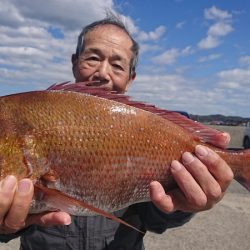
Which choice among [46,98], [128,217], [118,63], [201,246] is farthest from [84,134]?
[201,246]

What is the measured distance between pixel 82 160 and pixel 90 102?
38 cm

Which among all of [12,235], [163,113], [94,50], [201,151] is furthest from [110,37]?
[12,235]

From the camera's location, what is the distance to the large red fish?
8.23ft

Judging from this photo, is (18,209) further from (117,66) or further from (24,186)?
(117,66)

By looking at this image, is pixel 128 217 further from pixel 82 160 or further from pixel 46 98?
pixel 46 98

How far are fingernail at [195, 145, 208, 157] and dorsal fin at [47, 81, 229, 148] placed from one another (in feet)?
0.36

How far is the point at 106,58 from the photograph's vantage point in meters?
3.92

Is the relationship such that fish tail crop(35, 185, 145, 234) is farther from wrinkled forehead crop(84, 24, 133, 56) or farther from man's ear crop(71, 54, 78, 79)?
man's ear crop(71, 54, 78, 79)

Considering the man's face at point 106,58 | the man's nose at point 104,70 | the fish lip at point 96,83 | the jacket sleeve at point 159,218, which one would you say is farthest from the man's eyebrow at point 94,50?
the jacket sleeve at point 159,218

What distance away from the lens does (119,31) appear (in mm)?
4023

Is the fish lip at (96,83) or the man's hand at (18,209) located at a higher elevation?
the fish lip at (96,83)

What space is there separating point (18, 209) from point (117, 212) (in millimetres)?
1204

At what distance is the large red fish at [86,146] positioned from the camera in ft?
8.23

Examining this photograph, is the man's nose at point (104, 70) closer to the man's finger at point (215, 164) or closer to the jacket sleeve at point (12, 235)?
the man's finger at point (215, 164)
